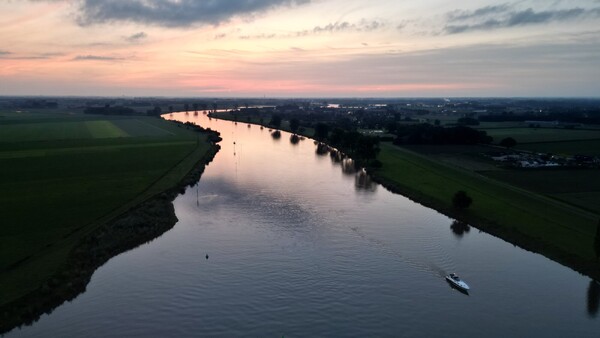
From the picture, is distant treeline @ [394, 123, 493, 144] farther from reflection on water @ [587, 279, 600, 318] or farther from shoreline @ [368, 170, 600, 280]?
reflection on water @ [587, 279, 600, 318]

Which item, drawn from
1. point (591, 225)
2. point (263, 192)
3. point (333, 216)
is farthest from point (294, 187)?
point (591, 225)

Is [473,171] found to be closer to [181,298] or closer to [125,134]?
[181,298]

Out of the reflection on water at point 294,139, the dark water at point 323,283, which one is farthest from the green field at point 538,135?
the dark water at point 323,283

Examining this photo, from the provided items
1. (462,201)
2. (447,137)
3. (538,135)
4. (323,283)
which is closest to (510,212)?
(462,201)

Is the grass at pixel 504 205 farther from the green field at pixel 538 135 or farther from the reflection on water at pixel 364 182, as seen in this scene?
the green field at pixel 538 135

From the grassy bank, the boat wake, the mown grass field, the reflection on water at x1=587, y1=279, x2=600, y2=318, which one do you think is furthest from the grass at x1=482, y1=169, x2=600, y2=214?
the mown grass field

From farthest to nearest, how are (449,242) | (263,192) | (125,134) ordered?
(125,134), (263,192), (449,242)

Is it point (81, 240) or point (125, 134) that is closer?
point (81, 240)
